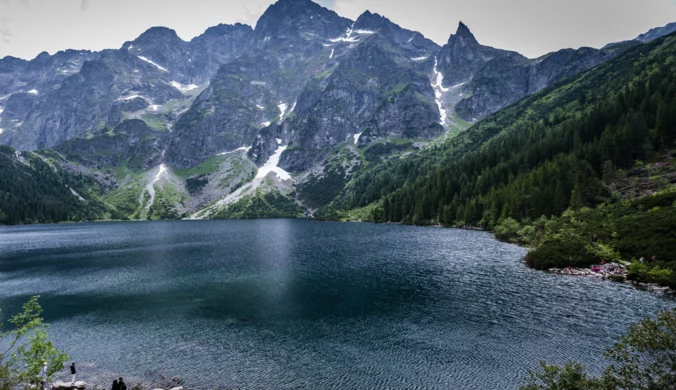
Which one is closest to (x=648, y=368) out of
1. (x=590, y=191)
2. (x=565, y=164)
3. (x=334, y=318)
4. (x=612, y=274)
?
(x=334, y=318)

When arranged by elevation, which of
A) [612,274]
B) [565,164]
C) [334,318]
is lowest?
[334,318]

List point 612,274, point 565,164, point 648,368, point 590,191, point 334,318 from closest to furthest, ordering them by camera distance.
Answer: point 648,368, point 334,318, point 612,274, point 590,191, point 565,164

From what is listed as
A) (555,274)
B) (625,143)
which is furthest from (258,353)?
(625,143)

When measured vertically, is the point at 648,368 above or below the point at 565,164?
below

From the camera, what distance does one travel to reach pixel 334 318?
161ft

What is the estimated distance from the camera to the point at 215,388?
32250mm

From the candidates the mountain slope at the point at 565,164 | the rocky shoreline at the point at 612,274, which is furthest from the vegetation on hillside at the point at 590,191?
the rocky shoreline at the point at 612,274

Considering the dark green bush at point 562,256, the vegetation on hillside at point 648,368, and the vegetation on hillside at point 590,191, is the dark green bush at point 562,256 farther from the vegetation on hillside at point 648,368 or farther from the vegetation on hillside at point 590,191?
the vegetation on hillside at point 648,368

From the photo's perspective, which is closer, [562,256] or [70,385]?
[70,385]

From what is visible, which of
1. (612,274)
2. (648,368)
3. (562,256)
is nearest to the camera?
(648,368)

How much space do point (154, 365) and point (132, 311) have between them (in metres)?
23.8

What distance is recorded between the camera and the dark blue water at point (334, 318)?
3444 cm

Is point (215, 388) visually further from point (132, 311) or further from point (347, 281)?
point (347, 281)

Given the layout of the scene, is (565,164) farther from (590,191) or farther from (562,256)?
(562,256)
